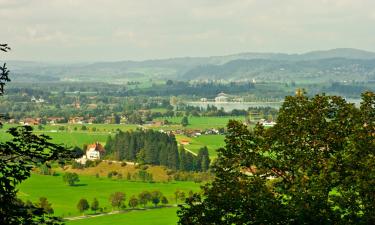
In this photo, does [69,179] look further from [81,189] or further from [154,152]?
[154,152]

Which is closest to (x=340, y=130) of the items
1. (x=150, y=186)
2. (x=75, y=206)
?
(x=75, y=206)

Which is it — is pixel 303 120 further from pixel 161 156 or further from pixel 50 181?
pixel 161 156

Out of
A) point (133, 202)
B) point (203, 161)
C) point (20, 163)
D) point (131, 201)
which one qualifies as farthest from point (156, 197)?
point (20, 163)

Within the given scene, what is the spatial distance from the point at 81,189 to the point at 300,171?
8885 cm

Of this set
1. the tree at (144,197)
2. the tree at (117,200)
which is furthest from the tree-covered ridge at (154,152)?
the tree at (117,200)

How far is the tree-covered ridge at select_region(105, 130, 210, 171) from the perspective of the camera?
435 feet

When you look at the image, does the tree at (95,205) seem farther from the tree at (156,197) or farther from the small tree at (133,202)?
the tree at (156,197)

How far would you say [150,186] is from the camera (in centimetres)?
10788

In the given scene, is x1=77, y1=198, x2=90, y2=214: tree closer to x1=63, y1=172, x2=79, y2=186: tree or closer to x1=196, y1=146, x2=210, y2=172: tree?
x1=63, y1=172, x2=79, y2=186: tree

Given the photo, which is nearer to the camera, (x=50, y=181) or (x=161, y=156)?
(x=50, y=181)

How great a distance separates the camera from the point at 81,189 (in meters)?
106

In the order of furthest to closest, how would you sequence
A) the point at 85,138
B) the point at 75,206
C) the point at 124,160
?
the point at 85,138 < the point at 124,160 < the point at 75,206

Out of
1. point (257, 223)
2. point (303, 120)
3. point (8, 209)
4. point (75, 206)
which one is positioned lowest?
point (75, 206)

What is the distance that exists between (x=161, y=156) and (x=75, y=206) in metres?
50.6
